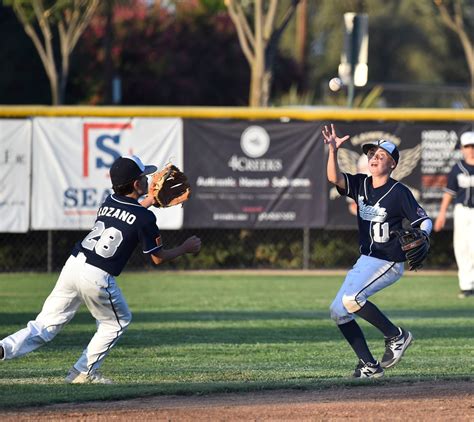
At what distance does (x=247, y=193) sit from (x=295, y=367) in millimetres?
8664

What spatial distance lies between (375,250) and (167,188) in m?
1.69

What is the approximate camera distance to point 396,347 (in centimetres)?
859

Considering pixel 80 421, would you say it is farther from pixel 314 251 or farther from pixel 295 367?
pixel 314 251

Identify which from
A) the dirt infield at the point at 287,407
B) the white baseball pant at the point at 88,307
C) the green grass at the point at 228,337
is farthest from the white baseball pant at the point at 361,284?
the white baseball pant at the point at 88,307

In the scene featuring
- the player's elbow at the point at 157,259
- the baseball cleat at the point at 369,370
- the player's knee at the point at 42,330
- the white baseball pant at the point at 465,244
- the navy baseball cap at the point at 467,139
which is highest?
the player's elbow at the point at 157,259

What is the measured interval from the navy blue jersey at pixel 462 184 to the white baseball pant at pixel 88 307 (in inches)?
303

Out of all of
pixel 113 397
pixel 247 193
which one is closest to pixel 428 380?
pixel 113 397

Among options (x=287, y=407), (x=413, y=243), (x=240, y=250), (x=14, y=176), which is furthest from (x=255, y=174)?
(x=287, y=407)

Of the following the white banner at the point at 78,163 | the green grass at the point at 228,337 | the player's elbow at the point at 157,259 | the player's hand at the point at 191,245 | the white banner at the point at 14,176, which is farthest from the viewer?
the white banner at the point at 78,163

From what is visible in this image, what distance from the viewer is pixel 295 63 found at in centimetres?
3738

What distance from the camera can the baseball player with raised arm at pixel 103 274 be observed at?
25.8 ft

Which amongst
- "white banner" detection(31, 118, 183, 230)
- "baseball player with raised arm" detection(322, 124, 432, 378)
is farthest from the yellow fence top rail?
"baseball player with raised arm" detection(322, 124, 432, 378)

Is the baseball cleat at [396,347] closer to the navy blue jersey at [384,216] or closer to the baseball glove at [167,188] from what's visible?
the navy blue jersey at [384,216]

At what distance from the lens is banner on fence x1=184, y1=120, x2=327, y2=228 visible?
17.5 metres
